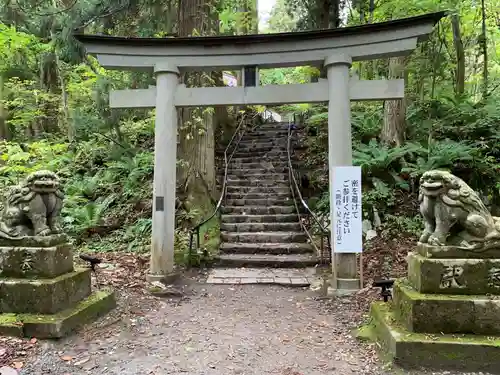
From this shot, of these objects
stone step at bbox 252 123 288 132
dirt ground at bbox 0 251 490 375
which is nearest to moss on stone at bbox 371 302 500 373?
dirt ground at bbox 0 251 490 375

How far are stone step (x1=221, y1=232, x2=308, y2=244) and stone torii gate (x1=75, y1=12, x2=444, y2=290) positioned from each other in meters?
2.10

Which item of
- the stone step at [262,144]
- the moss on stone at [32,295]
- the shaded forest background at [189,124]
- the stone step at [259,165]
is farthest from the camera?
the stone step at [262,144]

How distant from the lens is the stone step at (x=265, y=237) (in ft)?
27.9

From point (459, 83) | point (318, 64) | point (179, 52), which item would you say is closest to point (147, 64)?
point (179, 52)

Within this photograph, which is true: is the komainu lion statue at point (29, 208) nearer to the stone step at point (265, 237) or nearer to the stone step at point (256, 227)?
the stone step at point (265, 237)

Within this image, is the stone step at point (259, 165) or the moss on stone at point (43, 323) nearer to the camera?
the moss on stone at point (43, 323)

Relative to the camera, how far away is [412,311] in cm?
352

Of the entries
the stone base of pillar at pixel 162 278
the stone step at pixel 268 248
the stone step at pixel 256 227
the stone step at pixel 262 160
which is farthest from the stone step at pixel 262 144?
the stone base of pillar at pixel 162 278

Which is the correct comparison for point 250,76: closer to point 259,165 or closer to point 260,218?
point 260,218

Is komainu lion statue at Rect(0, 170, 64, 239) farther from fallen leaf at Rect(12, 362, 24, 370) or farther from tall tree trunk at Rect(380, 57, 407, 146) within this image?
tall tree trunk at Rect(380, 57, 407, 146)

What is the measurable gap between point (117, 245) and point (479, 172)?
8121mm

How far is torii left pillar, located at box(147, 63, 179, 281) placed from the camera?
6.56 metres

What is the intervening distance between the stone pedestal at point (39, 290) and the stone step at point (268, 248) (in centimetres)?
385

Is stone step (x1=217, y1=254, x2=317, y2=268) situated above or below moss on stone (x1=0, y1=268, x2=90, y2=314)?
below
